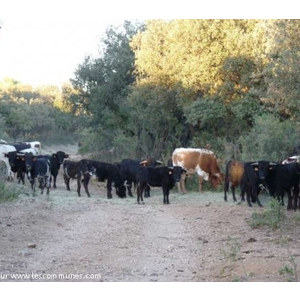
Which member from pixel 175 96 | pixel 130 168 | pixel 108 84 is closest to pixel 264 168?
pixel 130 168

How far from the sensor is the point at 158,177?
20344mm

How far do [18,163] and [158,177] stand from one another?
7.60 metres

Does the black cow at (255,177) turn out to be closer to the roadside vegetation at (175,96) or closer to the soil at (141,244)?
the soil at (141,244)

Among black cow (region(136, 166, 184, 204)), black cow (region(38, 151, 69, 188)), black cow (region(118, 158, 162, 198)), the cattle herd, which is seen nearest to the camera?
the cattle herd

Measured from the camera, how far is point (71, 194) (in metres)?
22.2

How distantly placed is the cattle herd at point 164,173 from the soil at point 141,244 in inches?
42.3

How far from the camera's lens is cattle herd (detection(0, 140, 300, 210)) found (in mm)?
16719

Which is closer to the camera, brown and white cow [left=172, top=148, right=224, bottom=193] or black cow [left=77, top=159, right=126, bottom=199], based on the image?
black cow [left=77, top=159, right=126, bottom=199]

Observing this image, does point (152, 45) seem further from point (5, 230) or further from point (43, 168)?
point (5, 230)

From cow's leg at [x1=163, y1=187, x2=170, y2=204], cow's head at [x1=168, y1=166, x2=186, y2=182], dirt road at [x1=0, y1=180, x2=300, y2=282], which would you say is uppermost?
cow's head at [x1=168, y1=166, x2=186, y2=182]

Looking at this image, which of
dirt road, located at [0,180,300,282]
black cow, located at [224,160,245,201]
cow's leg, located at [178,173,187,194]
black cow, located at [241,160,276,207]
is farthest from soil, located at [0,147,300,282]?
cow's leg, located at [178,173,187,194]

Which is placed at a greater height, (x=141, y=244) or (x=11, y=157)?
(x=11, y=157)

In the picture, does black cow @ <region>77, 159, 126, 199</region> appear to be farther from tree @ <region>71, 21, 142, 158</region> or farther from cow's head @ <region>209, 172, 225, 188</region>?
tree @ <region>71, 21, 142, 158</region>

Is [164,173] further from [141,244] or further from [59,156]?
[141,244]
